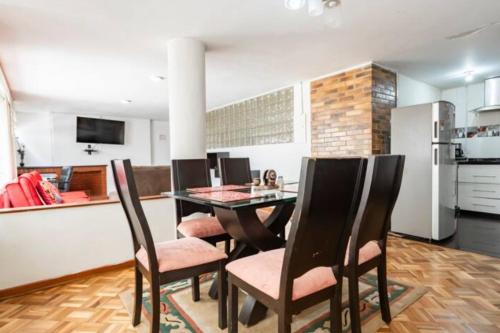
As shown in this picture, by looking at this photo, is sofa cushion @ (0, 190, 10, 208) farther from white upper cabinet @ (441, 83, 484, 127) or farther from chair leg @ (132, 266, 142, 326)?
white upper cabinet @ (441, 83, 484, 127)

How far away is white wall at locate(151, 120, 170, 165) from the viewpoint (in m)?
8.69

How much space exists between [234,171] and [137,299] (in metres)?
1.46

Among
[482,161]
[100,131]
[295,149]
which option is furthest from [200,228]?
[100,131]

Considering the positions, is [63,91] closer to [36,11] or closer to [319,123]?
[36,11]

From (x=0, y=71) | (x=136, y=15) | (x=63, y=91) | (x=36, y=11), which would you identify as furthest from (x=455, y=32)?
(x=63, y=91)

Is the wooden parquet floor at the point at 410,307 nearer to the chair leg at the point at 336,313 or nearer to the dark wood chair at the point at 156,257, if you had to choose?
the dark wood chair at the point at 156,257

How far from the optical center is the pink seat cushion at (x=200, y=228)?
2043 mm

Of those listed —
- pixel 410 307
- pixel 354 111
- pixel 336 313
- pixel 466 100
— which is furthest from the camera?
pixel 466 100

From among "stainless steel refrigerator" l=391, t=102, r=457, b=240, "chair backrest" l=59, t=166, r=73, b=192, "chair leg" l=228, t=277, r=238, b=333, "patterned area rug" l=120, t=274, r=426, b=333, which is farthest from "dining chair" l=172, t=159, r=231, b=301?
"chair backrest" l=59, t=166, r=73, b=192

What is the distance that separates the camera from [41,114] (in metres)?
6.86

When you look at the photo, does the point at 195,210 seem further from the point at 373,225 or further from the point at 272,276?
the point at 373,225

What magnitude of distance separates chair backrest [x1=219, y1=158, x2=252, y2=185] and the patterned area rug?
974 millimetres

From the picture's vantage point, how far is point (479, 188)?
4121 millimetres

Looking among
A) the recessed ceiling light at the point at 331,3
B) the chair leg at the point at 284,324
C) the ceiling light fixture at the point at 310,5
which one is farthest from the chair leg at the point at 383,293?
the recessed ceiling light at the point at 331,3
